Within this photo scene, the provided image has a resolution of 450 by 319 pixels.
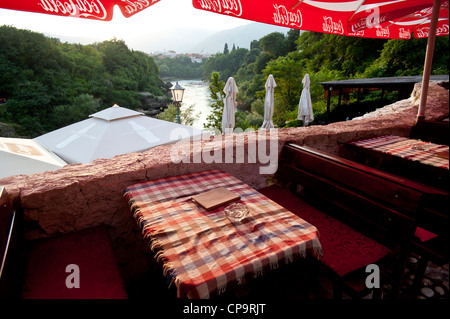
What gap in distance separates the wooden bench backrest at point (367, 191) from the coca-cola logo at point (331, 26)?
219 centimetres

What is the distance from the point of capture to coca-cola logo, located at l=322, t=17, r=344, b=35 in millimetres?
3435

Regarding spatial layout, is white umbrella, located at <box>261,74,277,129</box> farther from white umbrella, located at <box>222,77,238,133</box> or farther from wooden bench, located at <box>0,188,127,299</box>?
wooden bench, located at <box>0,188,127,299</box>

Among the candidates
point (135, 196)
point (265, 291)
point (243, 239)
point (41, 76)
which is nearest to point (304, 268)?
point (265, 291)

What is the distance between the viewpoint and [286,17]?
9.87 feet

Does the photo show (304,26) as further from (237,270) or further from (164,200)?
(237,270)

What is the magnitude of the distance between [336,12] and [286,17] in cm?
102

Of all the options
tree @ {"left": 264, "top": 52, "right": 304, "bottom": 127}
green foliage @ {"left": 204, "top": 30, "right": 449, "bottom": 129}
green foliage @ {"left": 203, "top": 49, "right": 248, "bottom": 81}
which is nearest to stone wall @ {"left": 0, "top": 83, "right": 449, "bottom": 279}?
green foliage @ {"left": 204, "top": 30, "right": 449, "bottom": 129}

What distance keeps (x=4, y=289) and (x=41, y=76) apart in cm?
3642

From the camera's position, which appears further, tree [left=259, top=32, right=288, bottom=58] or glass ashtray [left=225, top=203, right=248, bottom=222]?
tree [left=259, top=32, right=288, bottom=58]

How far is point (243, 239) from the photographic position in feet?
3.89

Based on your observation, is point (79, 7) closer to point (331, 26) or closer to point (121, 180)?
point (121, 180)

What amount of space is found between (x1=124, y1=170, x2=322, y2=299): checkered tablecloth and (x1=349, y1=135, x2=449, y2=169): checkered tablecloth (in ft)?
5.63

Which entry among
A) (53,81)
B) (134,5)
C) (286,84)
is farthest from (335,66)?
(53,81)
